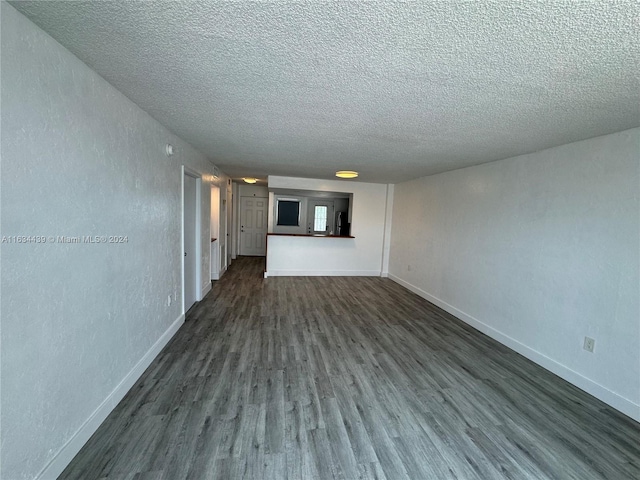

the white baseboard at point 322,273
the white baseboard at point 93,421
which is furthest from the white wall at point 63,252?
the white baseboard at point 322,273

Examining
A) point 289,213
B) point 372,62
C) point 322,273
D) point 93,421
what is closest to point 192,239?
point 93,421

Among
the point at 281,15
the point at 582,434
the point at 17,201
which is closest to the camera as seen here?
the point at 281,15

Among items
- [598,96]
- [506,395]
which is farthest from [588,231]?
[506,395]

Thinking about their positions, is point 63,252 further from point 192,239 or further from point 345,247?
point 345,247

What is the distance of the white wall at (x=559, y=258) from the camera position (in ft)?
7.23

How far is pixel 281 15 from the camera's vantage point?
106cm

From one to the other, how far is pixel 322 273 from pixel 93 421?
5.12 meters

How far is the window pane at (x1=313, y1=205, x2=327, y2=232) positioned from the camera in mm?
8180

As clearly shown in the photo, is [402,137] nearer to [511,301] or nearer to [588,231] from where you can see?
[588,231]

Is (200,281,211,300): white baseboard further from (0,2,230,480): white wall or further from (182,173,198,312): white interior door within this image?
(0,2,230,480): white wall

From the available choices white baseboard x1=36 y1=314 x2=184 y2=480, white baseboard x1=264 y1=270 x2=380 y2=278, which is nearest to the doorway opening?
white baseboard x1=36 y1=314 x2=184 y2=480

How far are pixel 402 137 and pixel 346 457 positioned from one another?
8.67 ft

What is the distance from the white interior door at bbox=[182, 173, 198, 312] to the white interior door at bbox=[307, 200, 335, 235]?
4379 mm

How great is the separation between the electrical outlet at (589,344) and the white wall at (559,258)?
0.03 m
